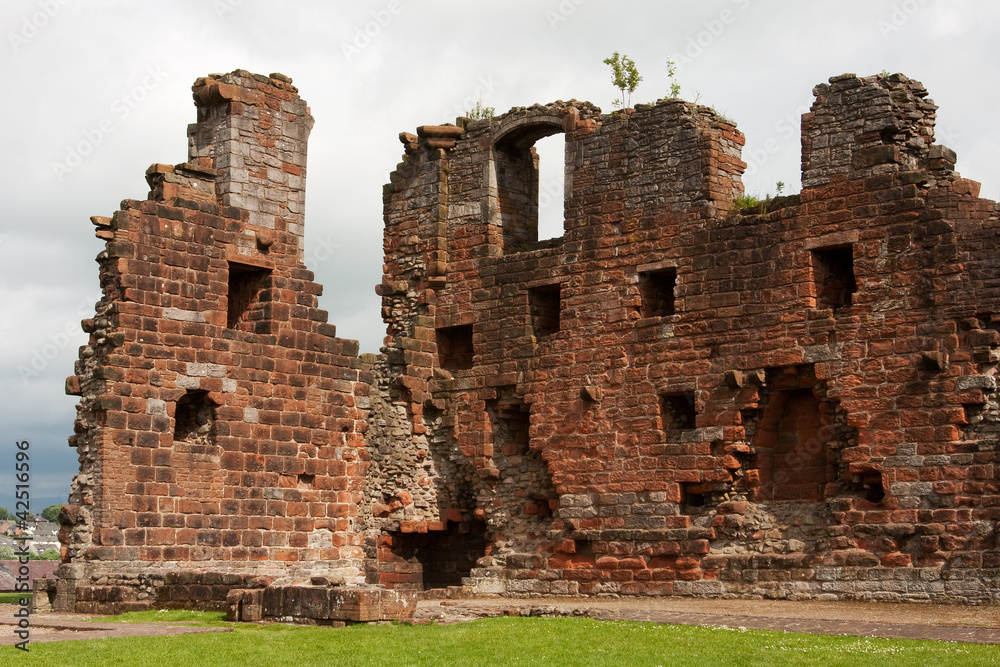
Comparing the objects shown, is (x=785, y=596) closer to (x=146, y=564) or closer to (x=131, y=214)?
(x=146, y=564)

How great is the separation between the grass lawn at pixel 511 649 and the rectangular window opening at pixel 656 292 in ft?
22.5

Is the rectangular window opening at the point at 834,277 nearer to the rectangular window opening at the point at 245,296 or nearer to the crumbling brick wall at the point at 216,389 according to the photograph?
the crumbling brick wall at the point at 216,389

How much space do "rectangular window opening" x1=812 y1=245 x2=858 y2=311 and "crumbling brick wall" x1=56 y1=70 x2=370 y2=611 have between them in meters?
7.54

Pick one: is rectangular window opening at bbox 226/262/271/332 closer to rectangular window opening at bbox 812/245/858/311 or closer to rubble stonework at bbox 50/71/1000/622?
rubble stonework at bbox 50/71/1000/622

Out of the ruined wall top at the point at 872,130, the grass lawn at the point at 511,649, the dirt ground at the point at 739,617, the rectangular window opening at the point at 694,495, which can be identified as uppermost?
the ruined wall top at the point at 872,130

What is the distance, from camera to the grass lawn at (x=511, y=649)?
1228 cm

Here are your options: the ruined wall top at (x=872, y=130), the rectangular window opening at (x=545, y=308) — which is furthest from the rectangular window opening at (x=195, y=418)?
the ruined wall top at (x=872, y=130)

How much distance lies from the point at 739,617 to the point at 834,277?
5.63 meters

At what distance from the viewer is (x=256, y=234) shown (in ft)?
70.8

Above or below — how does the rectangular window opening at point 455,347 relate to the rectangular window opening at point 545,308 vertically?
below

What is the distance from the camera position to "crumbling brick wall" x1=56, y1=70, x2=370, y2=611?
19.2 m

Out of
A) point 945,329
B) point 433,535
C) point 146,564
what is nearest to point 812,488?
point 945,329

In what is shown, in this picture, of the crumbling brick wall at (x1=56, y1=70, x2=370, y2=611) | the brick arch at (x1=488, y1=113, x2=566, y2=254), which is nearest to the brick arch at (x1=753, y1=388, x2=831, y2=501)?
the brick arch at (x1=488, y1=113, x2=566, y2=254)

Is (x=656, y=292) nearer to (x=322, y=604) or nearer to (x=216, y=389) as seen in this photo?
(x=216, y=389)
